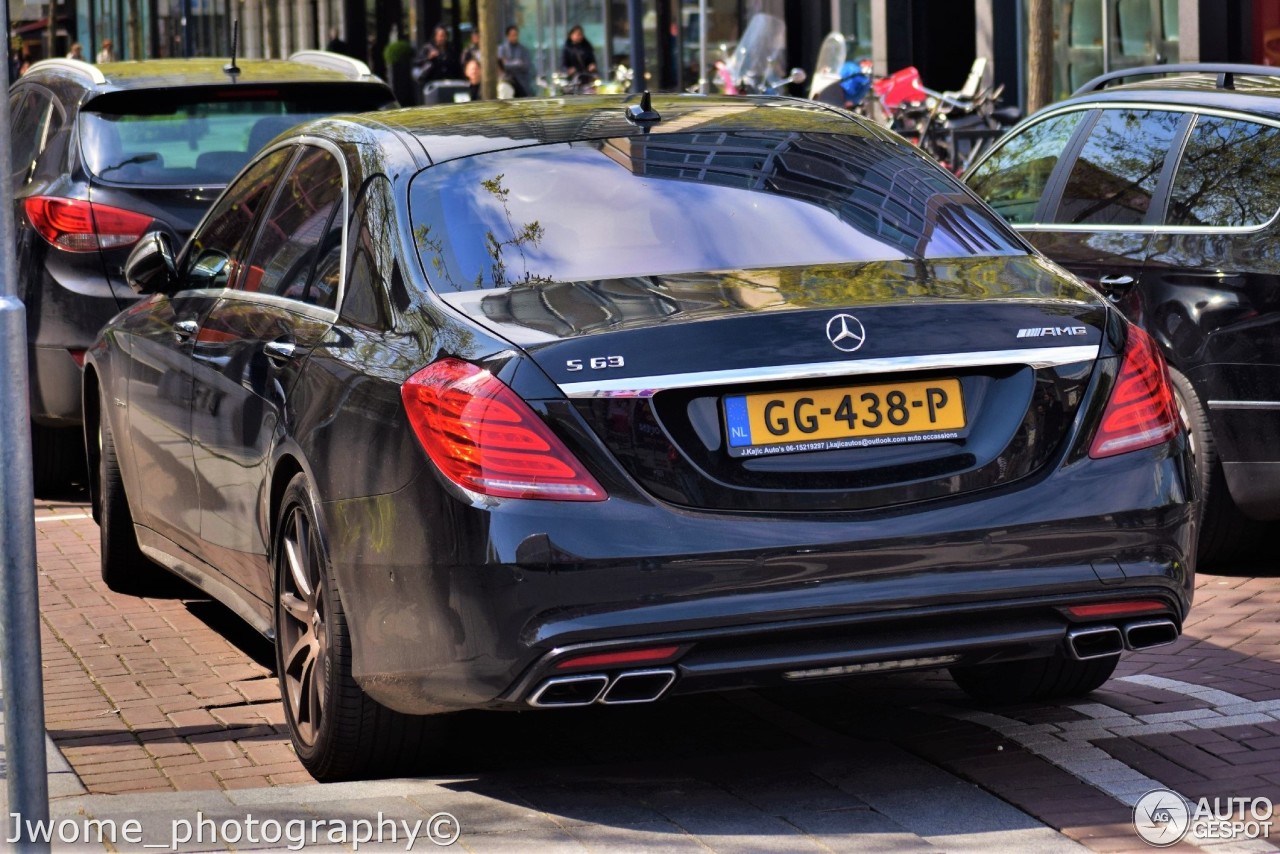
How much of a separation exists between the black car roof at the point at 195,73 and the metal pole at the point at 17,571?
5.61 meters

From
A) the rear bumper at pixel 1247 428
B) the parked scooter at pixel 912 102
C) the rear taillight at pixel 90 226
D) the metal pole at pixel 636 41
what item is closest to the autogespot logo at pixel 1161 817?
the rear bumper at pixel 1247 428

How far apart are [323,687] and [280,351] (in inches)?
35.0

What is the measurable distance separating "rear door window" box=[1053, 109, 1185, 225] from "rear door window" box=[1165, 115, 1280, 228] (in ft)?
0.48

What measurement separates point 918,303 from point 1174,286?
294cm

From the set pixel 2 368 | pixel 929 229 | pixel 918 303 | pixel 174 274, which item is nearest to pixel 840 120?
pixel 929 229

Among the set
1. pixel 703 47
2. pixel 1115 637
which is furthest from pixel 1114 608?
pixel 703 47

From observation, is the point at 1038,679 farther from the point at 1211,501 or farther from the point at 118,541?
the point at 118,541

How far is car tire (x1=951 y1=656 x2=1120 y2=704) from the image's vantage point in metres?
5.34

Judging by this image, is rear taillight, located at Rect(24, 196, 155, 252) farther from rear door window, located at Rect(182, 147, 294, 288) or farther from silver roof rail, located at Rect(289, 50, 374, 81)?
rear door window, located at Rect(182, 147, 294, 288)

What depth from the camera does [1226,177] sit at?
23.3 feet

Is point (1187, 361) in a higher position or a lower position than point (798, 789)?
higher

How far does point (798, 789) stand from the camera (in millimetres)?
4715

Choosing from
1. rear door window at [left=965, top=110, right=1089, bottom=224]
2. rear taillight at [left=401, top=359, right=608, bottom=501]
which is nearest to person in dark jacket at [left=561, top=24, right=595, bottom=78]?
rear door window at [left=965, top=110, right=1089, bottom=224]

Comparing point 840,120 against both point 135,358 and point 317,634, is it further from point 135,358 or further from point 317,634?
point 135,358
